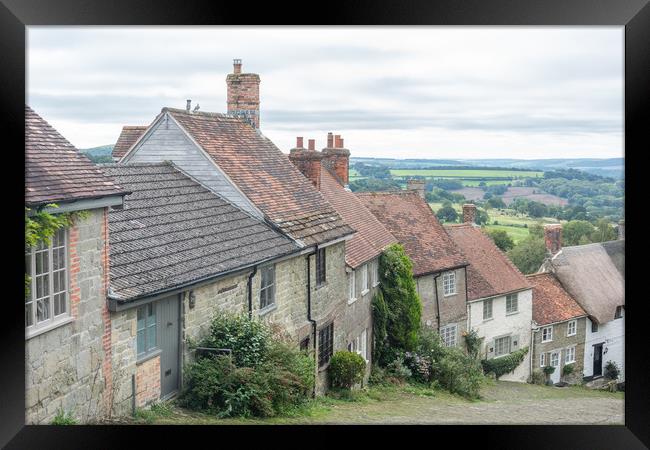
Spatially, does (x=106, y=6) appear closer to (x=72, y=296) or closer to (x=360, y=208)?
(x=72, y=296)

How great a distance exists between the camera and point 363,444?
747 centimetres

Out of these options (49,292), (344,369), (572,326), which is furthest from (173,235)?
(572,326)

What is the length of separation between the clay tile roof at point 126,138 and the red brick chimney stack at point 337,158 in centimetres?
583

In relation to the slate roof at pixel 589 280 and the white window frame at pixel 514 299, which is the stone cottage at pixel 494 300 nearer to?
the white window frame at pixel 514 299

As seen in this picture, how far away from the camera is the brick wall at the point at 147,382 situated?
10273mm

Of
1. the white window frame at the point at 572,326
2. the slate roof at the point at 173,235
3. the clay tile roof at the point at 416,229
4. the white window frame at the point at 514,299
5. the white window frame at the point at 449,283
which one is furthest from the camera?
the white window frame at the point at 572,326

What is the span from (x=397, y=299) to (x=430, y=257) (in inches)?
201

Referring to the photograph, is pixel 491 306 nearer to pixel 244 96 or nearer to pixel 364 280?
pixel 364 280

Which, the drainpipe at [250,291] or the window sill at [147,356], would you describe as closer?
the window sill at [147,356]

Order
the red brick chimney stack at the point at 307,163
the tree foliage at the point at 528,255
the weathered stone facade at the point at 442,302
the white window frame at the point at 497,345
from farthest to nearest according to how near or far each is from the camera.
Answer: the tree foliage at the point at 528,255 → the white window frame at the point at 497,345 → the weathered stone facade at the point at 442,302 → the red brick chimney stack at the point at 307,163

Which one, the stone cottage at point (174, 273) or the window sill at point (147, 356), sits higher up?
the stone cottage at point (174, 273)

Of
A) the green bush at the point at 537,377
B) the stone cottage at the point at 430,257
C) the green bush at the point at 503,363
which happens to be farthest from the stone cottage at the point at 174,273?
the green bush at the point at 537,377
